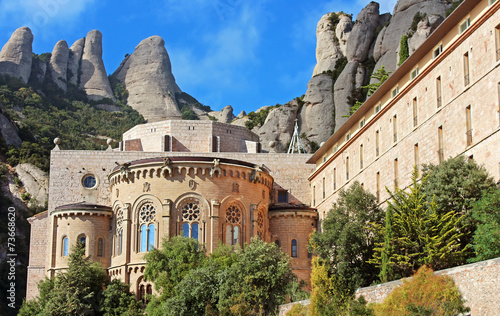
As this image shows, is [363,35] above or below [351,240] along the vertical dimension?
above

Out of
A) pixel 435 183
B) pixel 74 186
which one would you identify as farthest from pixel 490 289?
pixel 74 186

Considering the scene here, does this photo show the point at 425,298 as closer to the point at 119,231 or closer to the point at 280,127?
the point at 119,231

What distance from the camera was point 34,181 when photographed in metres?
83.8

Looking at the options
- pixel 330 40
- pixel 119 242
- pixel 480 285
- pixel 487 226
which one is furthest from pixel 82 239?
pixel 330 40

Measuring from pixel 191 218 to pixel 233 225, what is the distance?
3.01 meters

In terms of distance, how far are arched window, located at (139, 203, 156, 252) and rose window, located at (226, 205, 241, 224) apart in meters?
5.06

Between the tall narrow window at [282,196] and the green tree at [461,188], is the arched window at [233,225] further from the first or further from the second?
the green tree at [461,188]

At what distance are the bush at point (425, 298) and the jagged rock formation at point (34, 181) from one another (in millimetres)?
59326

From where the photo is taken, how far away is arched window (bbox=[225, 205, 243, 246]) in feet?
172

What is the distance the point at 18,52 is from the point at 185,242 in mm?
97981

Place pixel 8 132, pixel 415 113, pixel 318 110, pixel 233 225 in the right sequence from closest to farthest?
pixel 415 113 < pixel 233 225 < pixel 318 110 < pixel 8 132

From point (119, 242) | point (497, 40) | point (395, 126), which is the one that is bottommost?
point (119, 242)

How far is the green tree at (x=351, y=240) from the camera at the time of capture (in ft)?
124

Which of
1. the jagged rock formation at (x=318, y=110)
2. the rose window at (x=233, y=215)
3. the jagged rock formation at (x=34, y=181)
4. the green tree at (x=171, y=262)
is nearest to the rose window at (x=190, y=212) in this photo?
the rose window at (x=233, y=215)
